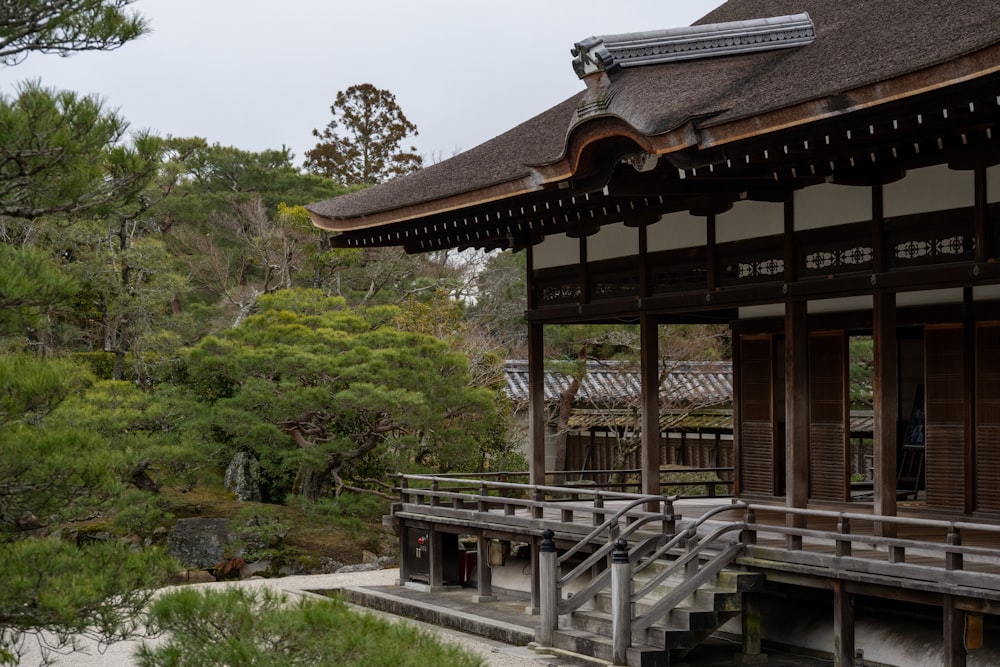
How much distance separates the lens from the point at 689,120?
8.85 m

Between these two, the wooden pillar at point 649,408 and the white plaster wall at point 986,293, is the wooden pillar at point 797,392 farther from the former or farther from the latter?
the wooden pillar at point 649,408

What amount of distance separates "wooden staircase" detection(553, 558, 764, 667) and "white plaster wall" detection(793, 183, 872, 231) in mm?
2904

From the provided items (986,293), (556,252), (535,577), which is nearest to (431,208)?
(556,252)

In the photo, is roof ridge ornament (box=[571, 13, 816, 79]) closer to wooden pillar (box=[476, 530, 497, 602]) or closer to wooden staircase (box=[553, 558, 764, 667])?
wooden staircase (box=[553, 558, 764, 667])

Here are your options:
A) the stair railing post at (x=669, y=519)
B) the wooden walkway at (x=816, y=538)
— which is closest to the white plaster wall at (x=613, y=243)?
the wooden walkway at (x=816, y=538)

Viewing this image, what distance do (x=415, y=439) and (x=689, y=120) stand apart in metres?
10.2

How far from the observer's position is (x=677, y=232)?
11688 mm

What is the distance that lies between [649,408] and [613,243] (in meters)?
1.77

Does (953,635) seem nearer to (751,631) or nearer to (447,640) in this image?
(751,631)

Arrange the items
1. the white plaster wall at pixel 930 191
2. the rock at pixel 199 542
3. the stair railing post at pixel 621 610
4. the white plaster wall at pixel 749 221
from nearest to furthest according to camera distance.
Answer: the white plaster wall at pixel 930 191 → the stair railing post at pixel 621 610 → the white plaster wall at pixel 749 221 → the rock at pixel 199 542

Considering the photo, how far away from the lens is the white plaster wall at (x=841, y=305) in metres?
11.7

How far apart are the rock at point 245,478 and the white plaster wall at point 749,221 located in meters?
10.5

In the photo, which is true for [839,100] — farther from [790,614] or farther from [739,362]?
[739,362]

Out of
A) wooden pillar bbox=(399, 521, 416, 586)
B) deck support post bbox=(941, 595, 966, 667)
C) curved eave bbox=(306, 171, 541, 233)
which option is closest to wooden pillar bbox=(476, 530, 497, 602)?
wooden pillar bbox=(399, 521, 416, 586)
